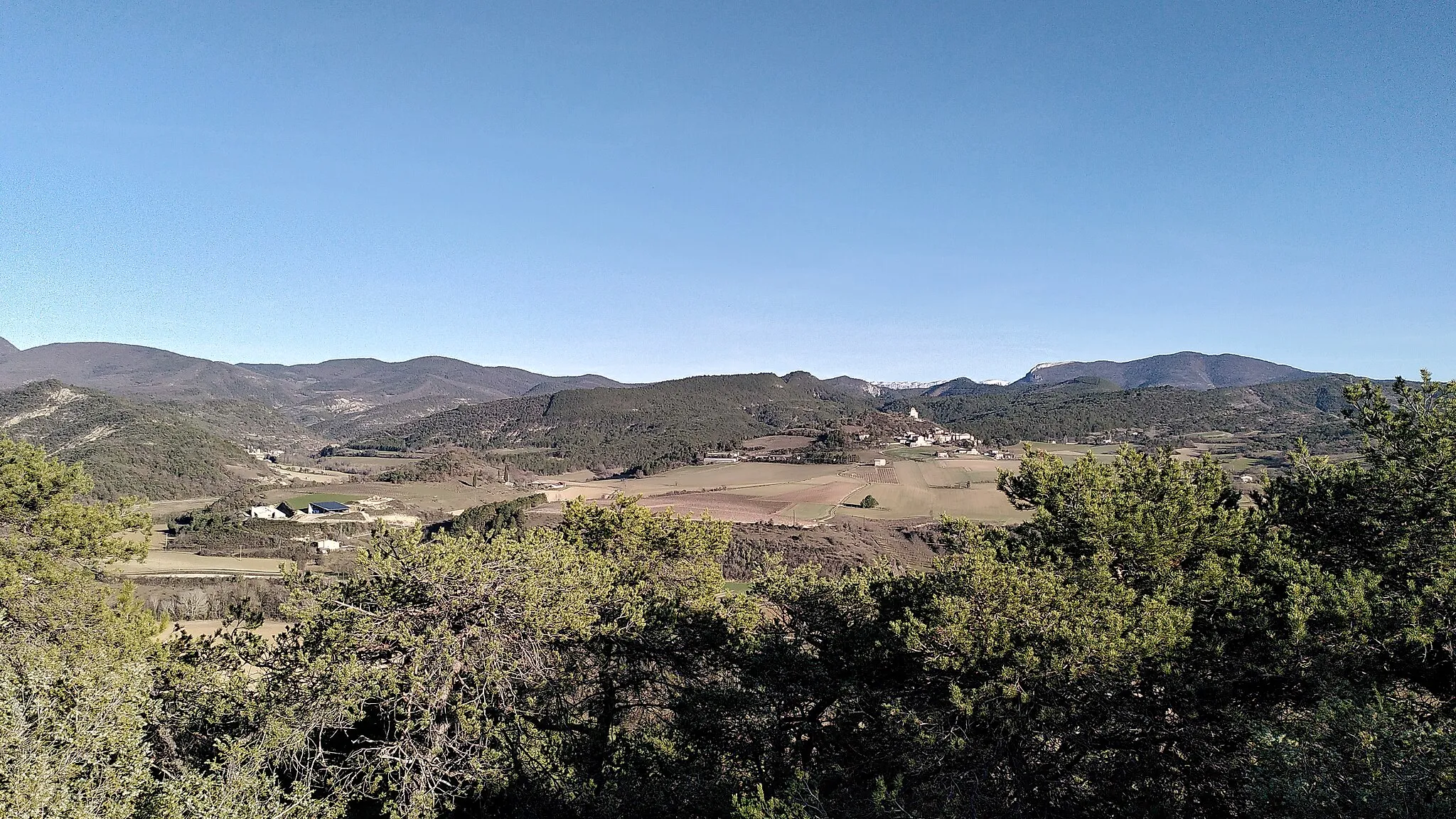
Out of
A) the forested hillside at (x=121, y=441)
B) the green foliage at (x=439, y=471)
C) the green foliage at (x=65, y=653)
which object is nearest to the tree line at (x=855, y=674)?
the green foliage at (x=65, y=653)

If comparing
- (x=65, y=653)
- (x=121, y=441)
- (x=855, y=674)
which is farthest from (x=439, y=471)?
(x=855, y=674)

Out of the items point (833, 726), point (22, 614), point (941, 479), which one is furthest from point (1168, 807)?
point (941, 479)

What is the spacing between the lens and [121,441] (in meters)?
131

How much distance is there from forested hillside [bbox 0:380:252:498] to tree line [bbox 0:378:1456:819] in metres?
123

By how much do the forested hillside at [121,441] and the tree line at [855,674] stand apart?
123 meters

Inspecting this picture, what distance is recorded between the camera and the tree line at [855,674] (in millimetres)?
9523

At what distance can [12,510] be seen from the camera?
16.9m

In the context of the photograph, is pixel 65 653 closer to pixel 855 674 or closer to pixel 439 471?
pixel 855 674

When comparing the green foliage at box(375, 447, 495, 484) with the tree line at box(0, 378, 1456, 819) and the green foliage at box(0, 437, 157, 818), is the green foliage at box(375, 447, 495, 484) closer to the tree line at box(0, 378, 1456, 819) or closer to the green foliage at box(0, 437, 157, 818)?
the green foliage at box(0, 437, 157, 818)

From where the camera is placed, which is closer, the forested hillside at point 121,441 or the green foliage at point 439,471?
the forested hillside at point 121,441

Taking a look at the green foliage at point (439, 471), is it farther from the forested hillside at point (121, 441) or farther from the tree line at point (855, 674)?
the tree line at point (855, 674)

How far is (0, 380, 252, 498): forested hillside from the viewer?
116 m

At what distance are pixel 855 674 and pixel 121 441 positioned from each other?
173 metres

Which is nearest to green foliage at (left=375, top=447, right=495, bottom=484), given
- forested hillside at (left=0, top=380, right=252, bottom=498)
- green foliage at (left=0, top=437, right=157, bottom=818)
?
forested hillside at (left=0, top=380, right=252, bottom=498)
